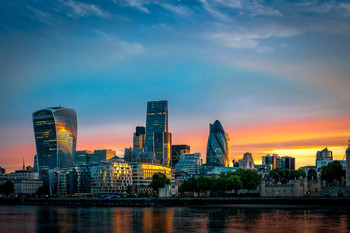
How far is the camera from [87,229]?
3027 inches

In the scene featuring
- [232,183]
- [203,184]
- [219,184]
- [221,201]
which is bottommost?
[221,201]

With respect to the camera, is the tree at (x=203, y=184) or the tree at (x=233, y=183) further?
the tree at (x=203, y=184)

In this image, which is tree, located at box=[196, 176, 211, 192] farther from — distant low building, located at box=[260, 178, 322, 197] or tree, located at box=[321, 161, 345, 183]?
tree, located at box=[321, 161, 345, 183]

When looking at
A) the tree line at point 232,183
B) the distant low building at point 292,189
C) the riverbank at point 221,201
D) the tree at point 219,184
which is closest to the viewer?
the riverbank at point 221,201

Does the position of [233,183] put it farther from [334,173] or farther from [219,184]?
[334,173]

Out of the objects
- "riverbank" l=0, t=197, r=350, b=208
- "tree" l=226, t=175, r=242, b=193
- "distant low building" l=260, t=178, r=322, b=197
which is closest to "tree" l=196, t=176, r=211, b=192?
"tree" l=226, t=175, r=242, b=193

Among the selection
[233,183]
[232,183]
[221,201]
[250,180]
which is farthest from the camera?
[250,180]

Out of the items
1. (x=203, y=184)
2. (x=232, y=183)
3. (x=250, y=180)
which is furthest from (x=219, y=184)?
(x=250, y=180)

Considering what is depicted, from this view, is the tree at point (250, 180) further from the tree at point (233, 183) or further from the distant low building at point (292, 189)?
the distant low building at point (292, 189)

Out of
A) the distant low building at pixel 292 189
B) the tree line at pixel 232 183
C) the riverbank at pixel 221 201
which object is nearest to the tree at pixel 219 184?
the tree line at pixel 232 183

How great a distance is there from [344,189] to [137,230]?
95.9 meters

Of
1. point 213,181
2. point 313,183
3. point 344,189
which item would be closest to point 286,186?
point 313,183

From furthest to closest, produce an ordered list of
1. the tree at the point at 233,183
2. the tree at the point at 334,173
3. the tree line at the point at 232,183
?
the tree at the point at 334,173
the tree line at the point at 232,183
the tree at the point at 233,183

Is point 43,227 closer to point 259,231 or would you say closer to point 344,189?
point 259,231
